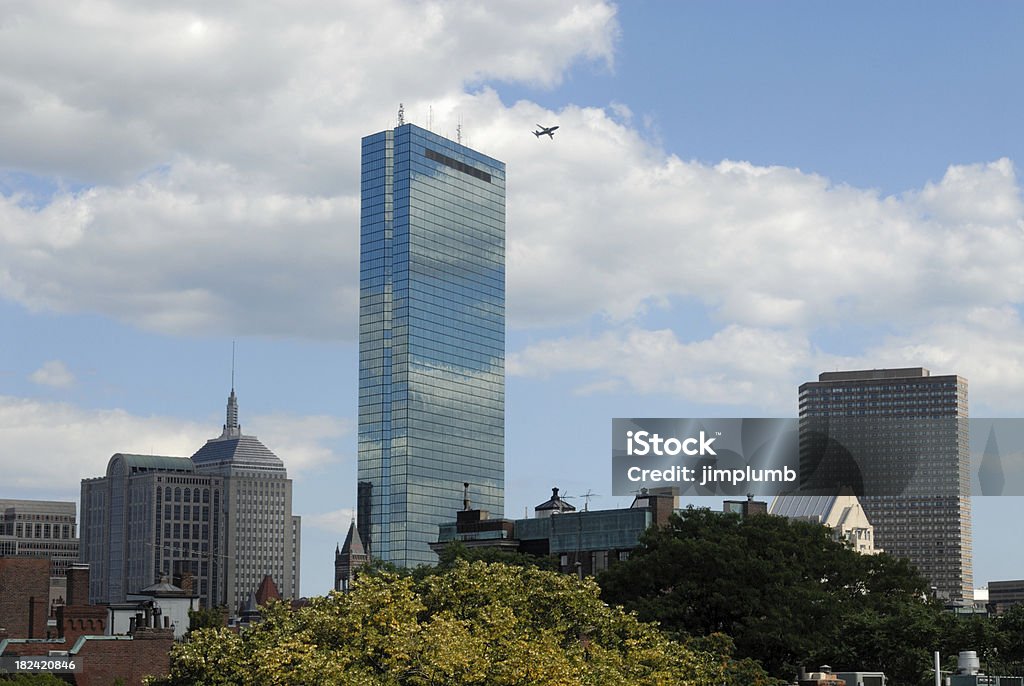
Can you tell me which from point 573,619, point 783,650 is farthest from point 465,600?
point 783,650

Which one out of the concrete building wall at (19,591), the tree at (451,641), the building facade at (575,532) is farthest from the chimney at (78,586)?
the tree at (451,641)

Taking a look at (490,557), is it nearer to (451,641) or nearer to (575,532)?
(575,532)

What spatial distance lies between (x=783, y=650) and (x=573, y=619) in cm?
3588

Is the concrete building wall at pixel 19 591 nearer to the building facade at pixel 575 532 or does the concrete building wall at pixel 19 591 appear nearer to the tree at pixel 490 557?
the tree at pixel 490 557

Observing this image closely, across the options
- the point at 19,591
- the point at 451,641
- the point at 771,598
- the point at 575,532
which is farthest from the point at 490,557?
the point at 451,641

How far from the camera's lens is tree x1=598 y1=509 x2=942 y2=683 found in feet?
254

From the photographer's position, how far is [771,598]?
87.2 meters

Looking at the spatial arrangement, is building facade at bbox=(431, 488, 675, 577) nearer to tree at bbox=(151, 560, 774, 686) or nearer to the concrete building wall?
the concrete building wall

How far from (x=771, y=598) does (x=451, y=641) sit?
1782 inches

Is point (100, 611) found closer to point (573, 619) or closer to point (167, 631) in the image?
point (167, 631)

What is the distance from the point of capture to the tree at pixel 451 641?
46.1 meters

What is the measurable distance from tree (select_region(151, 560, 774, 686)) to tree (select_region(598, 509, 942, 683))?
22.9 m

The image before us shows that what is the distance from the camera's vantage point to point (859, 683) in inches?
2108

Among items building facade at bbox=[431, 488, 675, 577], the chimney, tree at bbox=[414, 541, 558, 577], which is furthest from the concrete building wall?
building facade at bbox=[431, 488, 675, 577]
